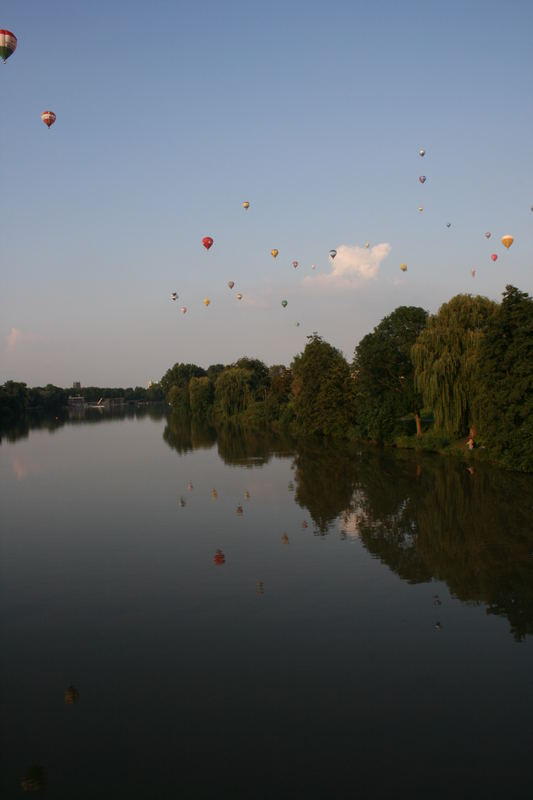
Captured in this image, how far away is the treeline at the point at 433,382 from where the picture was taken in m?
27.8

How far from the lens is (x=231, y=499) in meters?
26.4

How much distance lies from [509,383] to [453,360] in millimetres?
7450

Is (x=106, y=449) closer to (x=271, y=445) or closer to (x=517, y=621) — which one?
(x=271, y=445)

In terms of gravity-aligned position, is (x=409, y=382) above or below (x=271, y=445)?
above

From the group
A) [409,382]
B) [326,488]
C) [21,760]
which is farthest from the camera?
[409,382]

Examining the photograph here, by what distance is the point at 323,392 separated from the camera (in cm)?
5238

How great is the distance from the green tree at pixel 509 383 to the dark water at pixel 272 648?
141 inches

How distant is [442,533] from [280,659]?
992 cm

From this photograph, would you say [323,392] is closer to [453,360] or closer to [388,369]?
[388,369]

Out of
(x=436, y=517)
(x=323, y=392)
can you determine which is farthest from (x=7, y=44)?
(x=323, y=392)

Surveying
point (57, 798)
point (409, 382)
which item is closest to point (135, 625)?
point (57, 798)

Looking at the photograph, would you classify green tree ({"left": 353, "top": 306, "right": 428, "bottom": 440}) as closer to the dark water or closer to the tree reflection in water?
the tree reflection in water

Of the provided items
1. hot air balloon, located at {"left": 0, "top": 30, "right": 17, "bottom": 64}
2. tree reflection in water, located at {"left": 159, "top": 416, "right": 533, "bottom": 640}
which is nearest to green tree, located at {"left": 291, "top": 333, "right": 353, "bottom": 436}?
tree reflection in water, located at {"left": 159, "top": 416, "right": 533, "bottom": 640}

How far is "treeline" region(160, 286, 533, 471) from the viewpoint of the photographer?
27828mm
